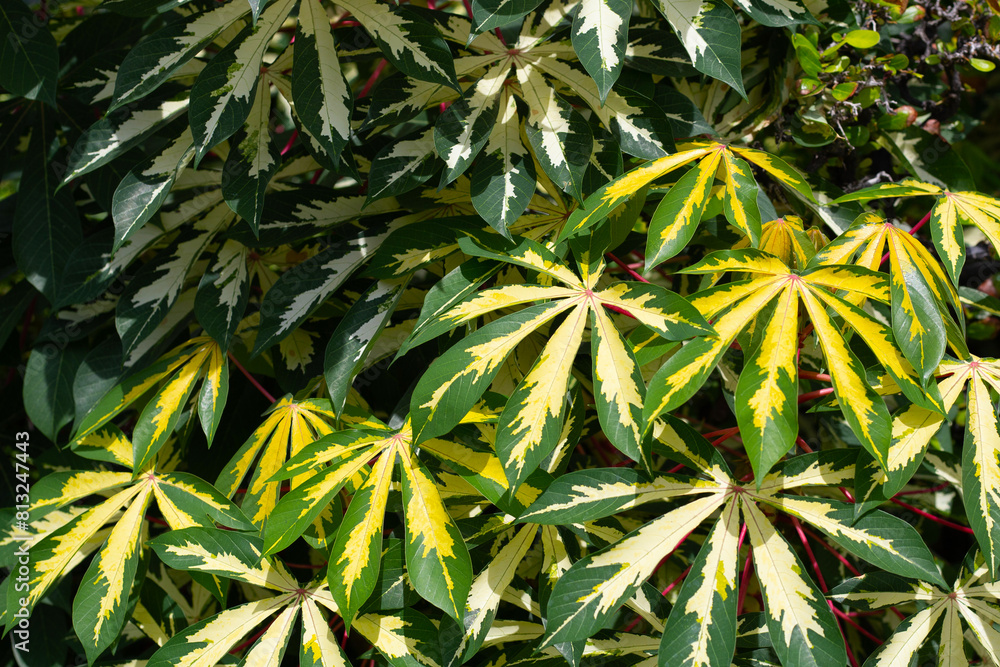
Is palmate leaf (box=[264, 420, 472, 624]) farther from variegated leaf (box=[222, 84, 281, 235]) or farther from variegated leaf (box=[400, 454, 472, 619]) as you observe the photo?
variegated leaf (box=[222, 84, 281, 235])

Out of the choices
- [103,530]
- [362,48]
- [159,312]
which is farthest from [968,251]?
[103,530]

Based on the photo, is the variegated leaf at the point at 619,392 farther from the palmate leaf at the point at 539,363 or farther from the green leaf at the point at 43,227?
the green leaf at the point at 43,227

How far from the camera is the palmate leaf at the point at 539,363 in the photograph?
71 cm

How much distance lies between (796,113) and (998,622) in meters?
0.76

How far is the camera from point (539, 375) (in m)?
0.75

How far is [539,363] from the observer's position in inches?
29.9

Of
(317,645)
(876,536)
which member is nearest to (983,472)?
(876,536)

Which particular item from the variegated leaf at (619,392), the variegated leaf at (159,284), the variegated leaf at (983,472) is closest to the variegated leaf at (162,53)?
the variegated leaf at (159,284)

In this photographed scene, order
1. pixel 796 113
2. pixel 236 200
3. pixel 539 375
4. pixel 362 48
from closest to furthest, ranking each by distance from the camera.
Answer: pixel 539 375 → pixel 236 200 → pixel 362 48 → pixel 796 113

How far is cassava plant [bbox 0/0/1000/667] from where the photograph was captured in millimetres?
742

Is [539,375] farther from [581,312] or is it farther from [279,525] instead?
[279,525]

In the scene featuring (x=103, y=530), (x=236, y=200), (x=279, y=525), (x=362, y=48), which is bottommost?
(x=103, y=530)

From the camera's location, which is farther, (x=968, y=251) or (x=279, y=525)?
(x=968, y=251)

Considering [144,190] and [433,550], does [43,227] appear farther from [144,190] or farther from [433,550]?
[433,550]
